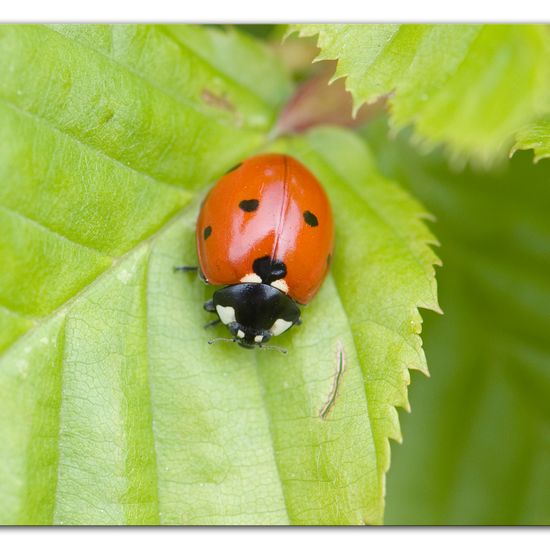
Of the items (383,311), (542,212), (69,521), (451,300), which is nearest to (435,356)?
(451,300)

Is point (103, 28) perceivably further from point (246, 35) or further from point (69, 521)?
point (69, 521)

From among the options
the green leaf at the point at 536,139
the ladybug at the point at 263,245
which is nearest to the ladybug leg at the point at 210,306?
the ladybug at the point at 263,245

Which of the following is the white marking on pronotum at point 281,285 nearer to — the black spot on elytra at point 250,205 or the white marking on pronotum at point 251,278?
the white marking on pronotum at point 251,278

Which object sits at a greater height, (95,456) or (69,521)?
(95,456)

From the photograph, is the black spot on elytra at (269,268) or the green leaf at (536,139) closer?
the green leaf at (536,139)

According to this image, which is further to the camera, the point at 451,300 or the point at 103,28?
the point at 451,300

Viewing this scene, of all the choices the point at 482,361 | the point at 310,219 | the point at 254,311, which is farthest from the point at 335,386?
the point at 482,361

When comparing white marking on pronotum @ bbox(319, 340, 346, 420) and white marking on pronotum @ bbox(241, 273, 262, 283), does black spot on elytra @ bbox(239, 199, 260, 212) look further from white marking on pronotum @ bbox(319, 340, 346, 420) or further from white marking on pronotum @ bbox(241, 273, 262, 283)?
white marking on pronotum @ bbox(319, 340, 346, 420)

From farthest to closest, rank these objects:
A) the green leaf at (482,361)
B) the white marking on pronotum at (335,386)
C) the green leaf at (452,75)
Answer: the green leaf at (482,361) < the white marking on pronotum at (335,386) < the green leaf at (452,75)
